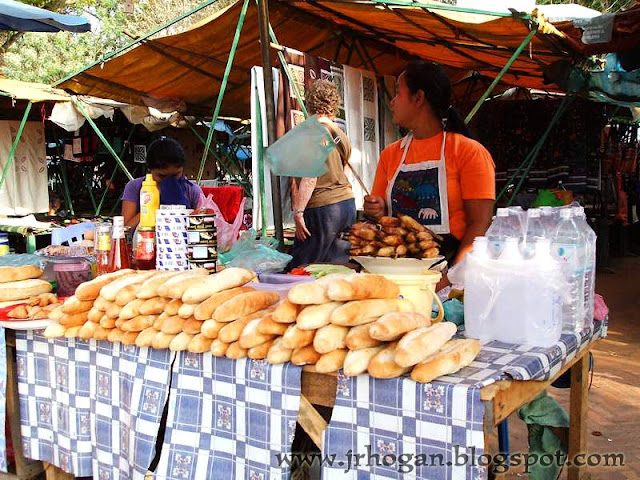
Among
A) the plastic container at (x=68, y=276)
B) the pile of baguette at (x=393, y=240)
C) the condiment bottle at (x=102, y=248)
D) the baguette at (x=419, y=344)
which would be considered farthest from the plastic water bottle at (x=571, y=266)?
the plastic container at (x=68, y=276)

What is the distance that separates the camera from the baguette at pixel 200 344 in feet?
5.93

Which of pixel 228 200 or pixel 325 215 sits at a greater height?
pixel 228 200

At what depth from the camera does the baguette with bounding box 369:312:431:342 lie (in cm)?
152

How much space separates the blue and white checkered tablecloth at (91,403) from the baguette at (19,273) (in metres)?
0.26

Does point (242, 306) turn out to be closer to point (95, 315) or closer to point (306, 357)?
point (306, 357)

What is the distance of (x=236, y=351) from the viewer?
68.1 inches

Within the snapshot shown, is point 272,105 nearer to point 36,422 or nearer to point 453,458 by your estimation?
point 36,422

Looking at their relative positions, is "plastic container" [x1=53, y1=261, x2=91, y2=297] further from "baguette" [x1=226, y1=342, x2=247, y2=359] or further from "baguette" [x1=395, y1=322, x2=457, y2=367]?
"baguette" [x1=395, y1=322, x2=457, y2=367]

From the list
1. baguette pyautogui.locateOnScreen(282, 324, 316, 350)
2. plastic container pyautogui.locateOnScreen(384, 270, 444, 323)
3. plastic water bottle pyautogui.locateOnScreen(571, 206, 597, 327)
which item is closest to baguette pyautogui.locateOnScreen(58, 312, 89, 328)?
baguette pyautogui.locateOnScreen(282, 324, 316, 350)

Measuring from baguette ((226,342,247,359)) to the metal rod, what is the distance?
239cm

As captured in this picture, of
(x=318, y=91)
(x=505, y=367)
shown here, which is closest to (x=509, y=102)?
(x=318, y=91)

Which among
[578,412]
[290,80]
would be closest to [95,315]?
[578,412]

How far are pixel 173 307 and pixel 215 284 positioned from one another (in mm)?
160

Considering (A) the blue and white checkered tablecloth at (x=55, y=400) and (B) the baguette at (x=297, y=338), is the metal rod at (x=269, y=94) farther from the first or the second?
(B) the baguette at (x=297, y=338)
